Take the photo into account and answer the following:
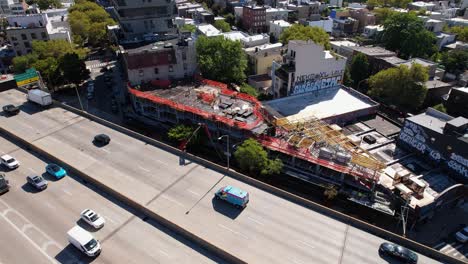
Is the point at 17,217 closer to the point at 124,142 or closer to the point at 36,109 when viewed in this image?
the point at 124,142

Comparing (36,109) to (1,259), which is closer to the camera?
(1,259)

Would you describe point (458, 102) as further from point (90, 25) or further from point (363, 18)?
point (90, 25)

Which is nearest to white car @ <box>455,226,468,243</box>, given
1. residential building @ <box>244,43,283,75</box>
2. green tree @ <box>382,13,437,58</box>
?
residential building @ <box>244,43,283,75</box>

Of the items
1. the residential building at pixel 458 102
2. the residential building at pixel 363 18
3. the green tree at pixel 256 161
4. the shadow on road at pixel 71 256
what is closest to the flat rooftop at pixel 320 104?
the green tree at pixel 256 161

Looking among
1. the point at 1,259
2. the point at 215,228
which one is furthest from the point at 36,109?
the point at 215,228

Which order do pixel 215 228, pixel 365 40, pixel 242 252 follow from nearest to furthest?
pixel 242 252
pixel 215 228
pixel 365 40

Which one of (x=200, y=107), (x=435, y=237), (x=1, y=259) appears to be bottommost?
(x=435, y=237)
